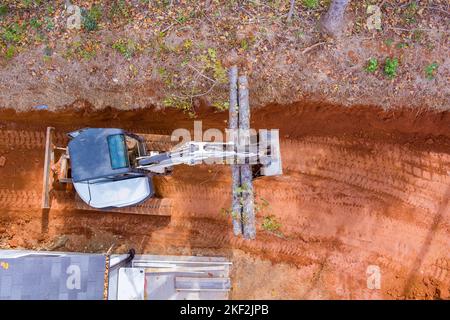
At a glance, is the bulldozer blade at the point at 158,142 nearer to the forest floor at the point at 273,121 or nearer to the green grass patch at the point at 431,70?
the forest floor at the point at 273,121

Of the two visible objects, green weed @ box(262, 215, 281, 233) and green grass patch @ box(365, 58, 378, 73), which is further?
green weed @ box(262, 215, 281, 233)

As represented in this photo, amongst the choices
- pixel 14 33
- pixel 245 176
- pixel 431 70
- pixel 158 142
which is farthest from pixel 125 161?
pixel 431 70

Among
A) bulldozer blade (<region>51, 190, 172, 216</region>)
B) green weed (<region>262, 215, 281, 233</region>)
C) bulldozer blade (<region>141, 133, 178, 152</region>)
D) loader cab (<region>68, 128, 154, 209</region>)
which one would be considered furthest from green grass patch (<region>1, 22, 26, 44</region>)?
green weed (<region>262, 215, 281, 233</region>)

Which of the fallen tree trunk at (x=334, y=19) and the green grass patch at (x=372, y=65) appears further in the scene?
the green grass patch at (x=372, y=65)

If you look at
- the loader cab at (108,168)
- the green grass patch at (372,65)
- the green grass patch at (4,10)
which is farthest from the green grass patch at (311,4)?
the green grass patch at (4,10)

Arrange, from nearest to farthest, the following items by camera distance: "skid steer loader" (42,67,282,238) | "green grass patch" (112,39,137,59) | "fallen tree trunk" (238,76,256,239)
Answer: "skid steer loader" (42,67,282,238)
"fallen tree trunk" (238,76,256,239)
"green grass patch" (112,39,137,59)

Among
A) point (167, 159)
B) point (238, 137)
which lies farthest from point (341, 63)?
point (167, 159)

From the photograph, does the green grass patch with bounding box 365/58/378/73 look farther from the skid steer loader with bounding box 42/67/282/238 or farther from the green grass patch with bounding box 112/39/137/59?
the green grass patch with bounding box 112/39/137/59

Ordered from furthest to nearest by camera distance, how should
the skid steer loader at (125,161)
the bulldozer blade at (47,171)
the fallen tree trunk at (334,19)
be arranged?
the bulldozer blade at (47,171) → the fallen tree trunk at (334,19) → the skid steer loader at (125,161)

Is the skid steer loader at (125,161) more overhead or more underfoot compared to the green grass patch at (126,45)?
more underfoot
